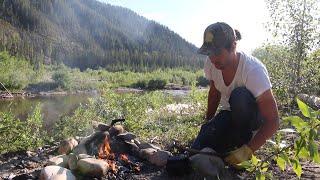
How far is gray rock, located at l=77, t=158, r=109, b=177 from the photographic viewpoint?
3.72 m

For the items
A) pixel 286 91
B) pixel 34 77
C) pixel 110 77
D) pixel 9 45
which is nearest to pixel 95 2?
pixel 9 45

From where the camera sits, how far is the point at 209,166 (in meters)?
3.59

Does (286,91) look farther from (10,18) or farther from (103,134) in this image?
(10,18)

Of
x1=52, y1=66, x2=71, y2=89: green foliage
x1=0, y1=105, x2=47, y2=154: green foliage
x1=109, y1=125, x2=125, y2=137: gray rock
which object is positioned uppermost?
x1=109, y1=125, x2=125, y2=137: gray rock

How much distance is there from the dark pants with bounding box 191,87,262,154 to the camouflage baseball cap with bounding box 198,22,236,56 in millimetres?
441

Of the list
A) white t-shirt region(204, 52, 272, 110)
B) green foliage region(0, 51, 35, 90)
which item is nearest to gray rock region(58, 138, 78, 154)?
white t-shirt region(204, 52, 272, 110)

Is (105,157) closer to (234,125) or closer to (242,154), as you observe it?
(234,125)

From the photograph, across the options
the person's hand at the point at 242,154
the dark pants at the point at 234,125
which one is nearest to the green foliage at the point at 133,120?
the dark pants at the point at 234,125

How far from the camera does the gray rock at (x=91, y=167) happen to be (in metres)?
3.72

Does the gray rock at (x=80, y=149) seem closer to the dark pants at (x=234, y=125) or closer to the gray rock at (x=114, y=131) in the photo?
the gray rock at (x=114, y=131)

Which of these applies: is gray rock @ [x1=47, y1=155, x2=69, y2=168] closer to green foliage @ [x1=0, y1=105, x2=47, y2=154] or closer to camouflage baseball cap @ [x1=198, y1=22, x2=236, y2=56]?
green foliage @ [x1=0, y1=105, x2=47, y2=154]

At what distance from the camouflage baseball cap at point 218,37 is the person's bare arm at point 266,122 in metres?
0.47

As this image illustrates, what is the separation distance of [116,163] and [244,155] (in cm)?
147

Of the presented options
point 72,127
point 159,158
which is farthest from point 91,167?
point 72,127
